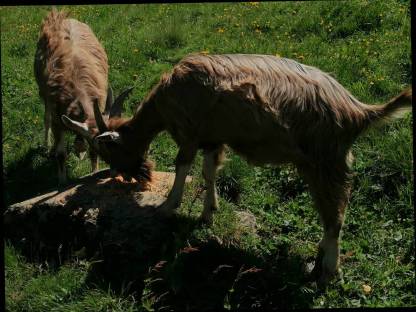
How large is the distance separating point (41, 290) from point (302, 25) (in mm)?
6332

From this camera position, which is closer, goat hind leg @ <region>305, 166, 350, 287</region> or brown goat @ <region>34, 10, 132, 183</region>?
goat hind leg @ <region>305, 166, 350, 287</region>

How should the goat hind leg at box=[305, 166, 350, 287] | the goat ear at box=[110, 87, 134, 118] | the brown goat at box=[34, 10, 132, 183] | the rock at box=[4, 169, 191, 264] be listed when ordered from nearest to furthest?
the goat hind leg at box=[305, 166, 350, 287] < the rock at box=[4, 169, 191, 264] < the goat ear at box=[110, 87, 134, 118] < the brown goat at box=[34, 10, 132, 183]

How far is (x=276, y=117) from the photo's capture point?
518 centimetres

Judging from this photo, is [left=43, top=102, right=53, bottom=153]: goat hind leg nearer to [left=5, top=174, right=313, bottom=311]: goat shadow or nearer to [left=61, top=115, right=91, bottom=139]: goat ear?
[left=61, top=115, right=91, bottom=139]: goat ear

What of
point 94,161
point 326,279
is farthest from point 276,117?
point 94,161

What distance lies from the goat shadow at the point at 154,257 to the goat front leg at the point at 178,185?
0.34ft

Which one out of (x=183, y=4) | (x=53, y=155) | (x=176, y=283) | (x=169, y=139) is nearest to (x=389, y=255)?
(x=176, y=283)

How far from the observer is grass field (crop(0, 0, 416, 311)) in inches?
210

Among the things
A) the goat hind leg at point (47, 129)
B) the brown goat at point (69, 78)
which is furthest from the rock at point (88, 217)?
the goat hind leg at point (47, 129)

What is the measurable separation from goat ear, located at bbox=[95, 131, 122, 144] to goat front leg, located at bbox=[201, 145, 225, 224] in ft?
3.26

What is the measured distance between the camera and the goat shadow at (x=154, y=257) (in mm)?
5273

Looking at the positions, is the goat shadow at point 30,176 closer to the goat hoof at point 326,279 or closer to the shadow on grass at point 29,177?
the shadow on grass at point 29,177

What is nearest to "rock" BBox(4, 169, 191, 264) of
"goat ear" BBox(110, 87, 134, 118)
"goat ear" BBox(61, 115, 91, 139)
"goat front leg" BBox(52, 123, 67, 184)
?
"goat ear" BBox(61, 115, 91, 139)

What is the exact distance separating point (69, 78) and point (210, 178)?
255 centimetres
